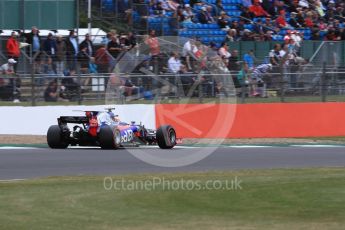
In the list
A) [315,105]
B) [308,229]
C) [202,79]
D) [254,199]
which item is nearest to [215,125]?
[202,79]

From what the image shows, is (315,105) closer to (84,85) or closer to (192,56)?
(192,56)

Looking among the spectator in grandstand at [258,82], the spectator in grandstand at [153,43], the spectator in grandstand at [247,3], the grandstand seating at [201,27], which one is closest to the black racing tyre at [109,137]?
the spectator in grandstand at [153,43]

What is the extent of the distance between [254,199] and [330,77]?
47.1ft

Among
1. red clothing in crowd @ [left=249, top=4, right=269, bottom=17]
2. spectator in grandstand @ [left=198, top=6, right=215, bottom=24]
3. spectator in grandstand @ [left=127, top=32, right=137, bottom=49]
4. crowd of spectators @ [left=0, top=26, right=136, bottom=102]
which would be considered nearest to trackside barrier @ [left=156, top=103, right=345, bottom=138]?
crowd of spectators @ [left=0, top=26, right=136, bottom=102]

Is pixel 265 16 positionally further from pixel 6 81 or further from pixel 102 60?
pixel 6 81

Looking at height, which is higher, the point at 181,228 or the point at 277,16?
the point at 277,16

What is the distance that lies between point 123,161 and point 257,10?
14.7 metres

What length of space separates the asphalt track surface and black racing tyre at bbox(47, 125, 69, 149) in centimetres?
27

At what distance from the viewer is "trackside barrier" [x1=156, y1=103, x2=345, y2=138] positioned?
23250mm

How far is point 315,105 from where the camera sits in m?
24.4

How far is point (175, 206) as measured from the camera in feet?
34.8

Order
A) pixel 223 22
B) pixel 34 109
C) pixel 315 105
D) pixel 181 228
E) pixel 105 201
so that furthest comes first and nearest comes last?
1. pixel 223 22
2. pixel 315 105
3. pixel 34 109
4. pixel 105 201
5. pixel 181 228

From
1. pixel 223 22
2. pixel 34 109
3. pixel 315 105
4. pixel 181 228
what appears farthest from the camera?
pixel 223 22

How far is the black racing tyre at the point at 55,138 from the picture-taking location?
1891cm
